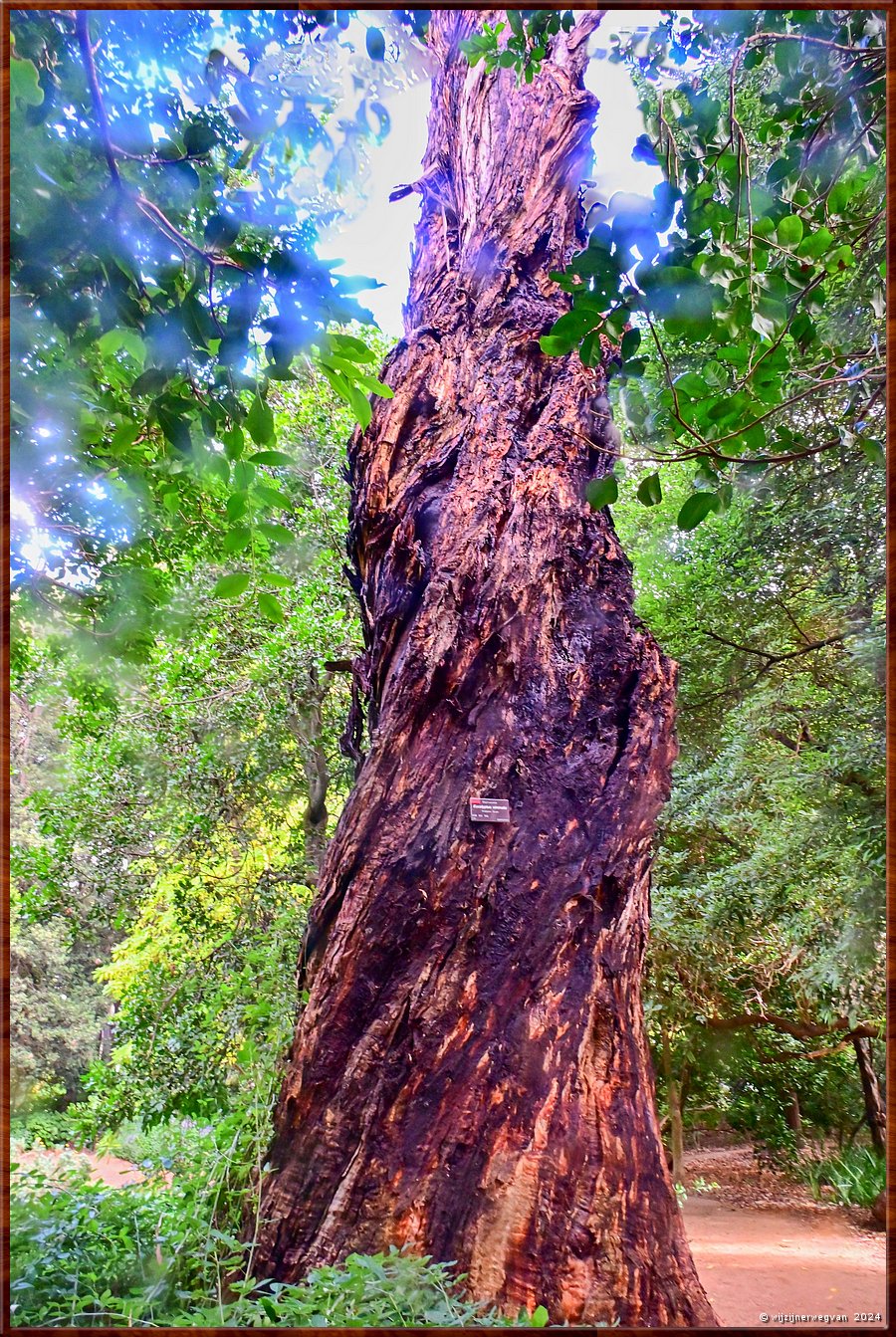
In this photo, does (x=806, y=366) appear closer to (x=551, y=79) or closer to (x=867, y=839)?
(x=867, y=839)

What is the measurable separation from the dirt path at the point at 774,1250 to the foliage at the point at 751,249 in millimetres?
1265

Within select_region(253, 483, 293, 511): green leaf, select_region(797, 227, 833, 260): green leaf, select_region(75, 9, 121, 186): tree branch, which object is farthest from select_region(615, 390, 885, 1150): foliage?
select_region(75, 9, 121, 186): tree branch

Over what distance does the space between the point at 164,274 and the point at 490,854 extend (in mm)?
1175

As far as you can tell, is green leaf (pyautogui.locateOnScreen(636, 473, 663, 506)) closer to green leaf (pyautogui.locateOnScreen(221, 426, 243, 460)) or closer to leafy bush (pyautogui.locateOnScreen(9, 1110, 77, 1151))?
green leaf (pyautogui.locateOnScreen(221, 426, 243, 460))

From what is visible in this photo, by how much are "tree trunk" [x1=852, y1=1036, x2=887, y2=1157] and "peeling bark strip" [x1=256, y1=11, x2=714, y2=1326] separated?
39 cm

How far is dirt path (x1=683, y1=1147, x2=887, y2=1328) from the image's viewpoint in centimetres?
122

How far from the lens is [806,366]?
1.56 meters

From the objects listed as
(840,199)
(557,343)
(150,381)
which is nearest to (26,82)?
(150,381)

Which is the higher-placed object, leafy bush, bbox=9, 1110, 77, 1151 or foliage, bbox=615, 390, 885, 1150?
foliage, bbox=615, 390, 885, 1150

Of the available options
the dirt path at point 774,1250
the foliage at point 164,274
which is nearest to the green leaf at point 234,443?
the foliage at point 164,274

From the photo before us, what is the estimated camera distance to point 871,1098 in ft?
4.42

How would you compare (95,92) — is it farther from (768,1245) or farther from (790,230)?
(768,1245)

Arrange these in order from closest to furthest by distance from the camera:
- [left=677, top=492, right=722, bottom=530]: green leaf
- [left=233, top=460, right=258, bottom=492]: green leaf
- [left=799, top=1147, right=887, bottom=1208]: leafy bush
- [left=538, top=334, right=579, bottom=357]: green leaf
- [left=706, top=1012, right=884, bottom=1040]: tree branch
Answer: [left=538, top=334, right=579, bottom=357]: green leaf → [left=233, top=460, right=258, bottom=492]: green leaf → [left=677, top=492, right=722, bottom=530]: green leaf → [left=799, top=1147, right=887, bottom=1208]: leafy bush → [left=706, top=1012, right=884, bottom=1040]: tree branch

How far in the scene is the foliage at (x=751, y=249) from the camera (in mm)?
1115
